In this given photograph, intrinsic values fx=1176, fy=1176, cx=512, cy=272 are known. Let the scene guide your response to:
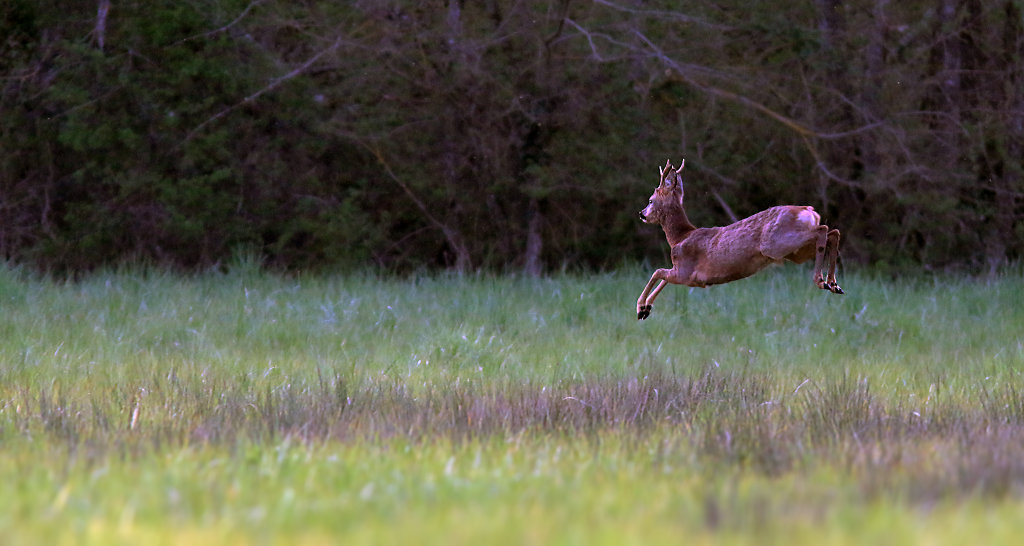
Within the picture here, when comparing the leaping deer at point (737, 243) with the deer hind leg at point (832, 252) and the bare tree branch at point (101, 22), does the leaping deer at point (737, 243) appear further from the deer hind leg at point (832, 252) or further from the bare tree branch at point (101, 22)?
the bare tree branch at point (101, 22)

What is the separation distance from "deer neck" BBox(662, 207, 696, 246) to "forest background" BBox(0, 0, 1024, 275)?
1359 cm

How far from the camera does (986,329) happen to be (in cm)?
1164

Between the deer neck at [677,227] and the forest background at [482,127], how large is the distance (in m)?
13.6

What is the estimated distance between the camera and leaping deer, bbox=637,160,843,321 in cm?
A: 380

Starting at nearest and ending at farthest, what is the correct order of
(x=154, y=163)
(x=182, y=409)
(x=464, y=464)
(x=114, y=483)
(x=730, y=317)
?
(x=114, y=483), (x=464, y=464), (x=182, y=409), (x=730, y=317), (x=154, y=163)

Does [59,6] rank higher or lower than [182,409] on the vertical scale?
higher

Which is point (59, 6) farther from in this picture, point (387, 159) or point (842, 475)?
point (842, 475)

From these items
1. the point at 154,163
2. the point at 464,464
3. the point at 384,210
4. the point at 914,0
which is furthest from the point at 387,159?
the point at 464,464

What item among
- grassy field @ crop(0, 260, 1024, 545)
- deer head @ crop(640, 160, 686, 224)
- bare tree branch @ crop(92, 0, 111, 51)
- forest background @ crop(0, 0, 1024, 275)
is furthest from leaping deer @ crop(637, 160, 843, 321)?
bare tree branch @ crop(92, 0, 111, 51)

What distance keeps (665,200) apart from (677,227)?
0.15m

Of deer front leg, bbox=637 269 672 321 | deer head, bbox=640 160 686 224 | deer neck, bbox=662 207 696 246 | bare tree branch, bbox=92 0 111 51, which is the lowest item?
deer front leg, bbox=637 269 672 321

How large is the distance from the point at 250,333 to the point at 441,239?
1107 centimetres

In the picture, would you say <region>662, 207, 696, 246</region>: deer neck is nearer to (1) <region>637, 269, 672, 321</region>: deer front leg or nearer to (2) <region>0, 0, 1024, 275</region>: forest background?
(1) <region>637, 269, 672, 321</region>: deer front leg

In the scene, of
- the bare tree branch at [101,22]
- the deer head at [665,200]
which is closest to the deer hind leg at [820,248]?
the deer head at [665,200]
